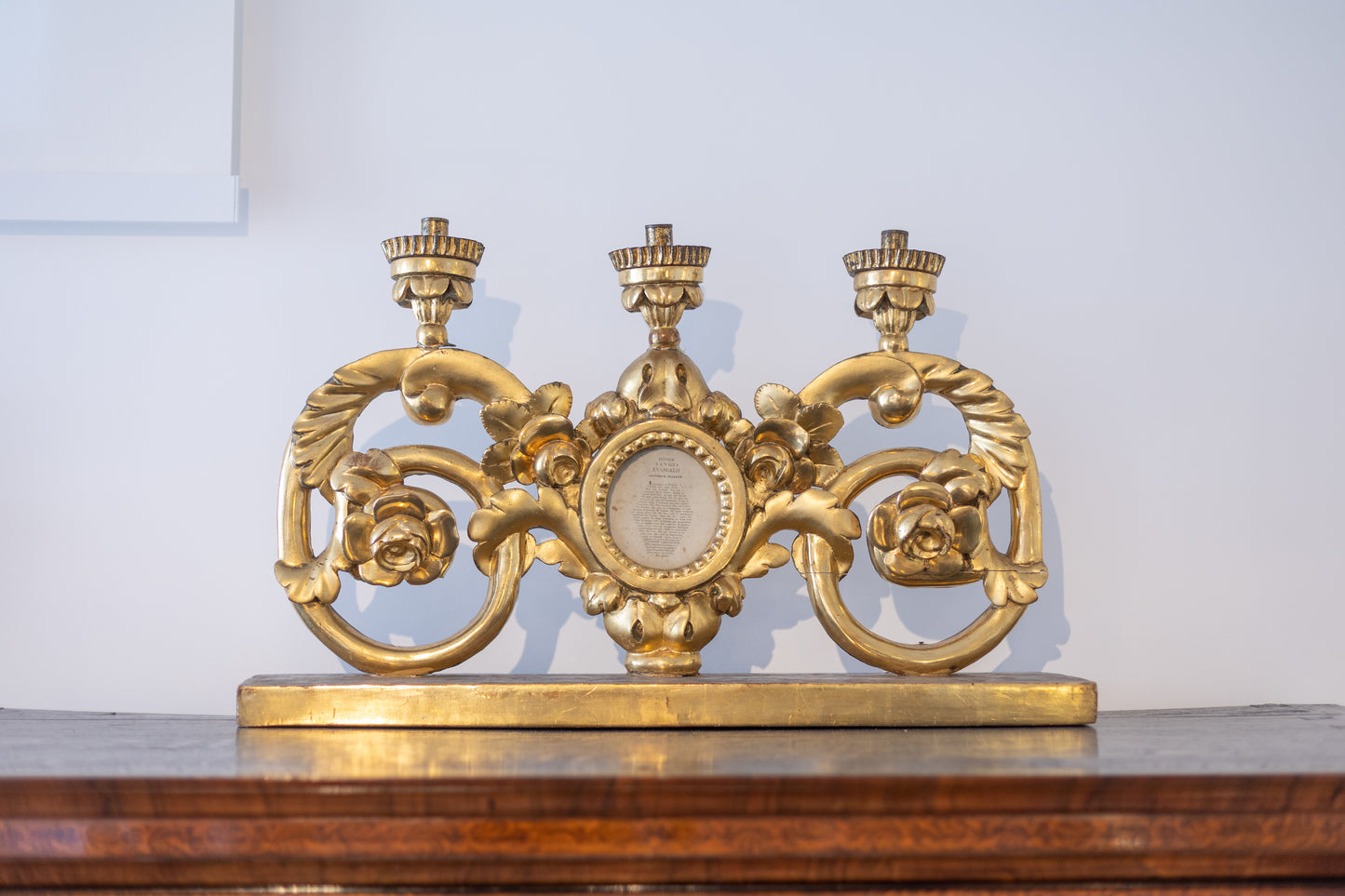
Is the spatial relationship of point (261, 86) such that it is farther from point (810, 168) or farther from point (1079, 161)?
point (1079, 161)

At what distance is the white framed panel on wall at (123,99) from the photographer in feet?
3.56

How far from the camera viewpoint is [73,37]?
1096mm

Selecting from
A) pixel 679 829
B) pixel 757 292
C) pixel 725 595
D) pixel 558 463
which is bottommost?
pixel 679 829

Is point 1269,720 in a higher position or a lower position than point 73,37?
lower

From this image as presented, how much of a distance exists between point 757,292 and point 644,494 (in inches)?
12.6

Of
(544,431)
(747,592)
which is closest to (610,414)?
(544,431)

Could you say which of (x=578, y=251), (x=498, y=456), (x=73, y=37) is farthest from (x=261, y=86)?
(x=498, y=456)

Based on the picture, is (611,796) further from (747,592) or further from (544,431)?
(747,592)

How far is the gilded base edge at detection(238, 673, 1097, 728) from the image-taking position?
0.83 m

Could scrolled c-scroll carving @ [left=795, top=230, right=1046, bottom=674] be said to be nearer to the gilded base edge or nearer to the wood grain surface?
the gilded base edge

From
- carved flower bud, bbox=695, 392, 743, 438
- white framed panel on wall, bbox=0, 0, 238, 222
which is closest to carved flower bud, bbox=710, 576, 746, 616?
carved flower bud, bbox=695, 392, 743, 438

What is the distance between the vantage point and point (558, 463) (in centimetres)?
89

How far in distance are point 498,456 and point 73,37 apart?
0.62 meters

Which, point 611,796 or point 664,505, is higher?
point 664,505
